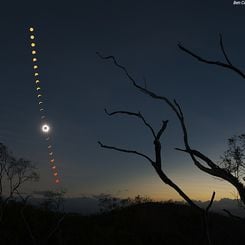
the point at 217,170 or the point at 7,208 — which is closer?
the point at 217,170

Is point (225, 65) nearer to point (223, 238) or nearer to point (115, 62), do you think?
point (115, 62)

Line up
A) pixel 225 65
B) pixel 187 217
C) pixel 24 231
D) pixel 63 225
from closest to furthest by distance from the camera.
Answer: pixel 225 65 < pixel 24 231 < pixel 63 225 < pixel 187 217

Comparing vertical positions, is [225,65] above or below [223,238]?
above

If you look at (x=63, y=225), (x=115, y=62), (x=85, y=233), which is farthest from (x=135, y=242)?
(x=115, y=62)

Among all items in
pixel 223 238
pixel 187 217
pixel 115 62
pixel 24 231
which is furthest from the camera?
pixel 187 217

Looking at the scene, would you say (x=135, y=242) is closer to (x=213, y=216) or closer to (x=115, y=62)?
(x=213, y=216)

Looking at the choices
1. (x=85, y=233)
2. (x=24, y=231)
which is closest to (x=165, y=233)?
(x=85, y=233)
